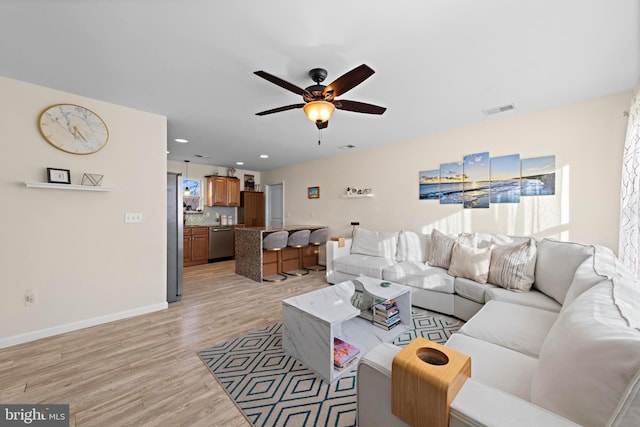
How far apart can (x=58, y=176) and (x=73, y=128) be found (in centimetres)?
53

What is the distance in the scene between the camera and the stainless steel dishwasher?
238 inches

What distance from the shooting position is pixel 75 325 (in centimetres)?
255

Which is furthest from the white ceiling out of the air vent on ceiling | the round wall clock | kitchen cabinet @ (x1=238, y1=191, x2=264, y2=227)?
kitchen cabinet @ (x1=238, y1=191, x2=264, y2=227)

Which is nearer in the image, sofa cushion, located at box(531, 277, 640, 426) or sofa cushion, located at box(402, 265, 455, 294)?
sofa cushion, located at box(531, 277, 640, 426)

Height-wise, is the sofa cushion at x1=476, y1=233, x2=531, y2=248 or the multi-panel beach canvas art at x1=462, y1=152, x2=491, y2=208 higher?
the multi-panel beach canvas art at x1=462, y1=152, x2=491, y2=208

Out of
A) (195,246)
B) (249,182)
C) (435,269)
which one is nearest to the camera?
(435,269)

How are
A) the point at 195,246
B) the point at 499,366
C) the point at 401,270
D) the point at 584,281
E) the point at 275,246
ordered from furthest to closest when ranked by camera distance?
1. the point at 195,246
2. the point at 275,246
3. the point at 401,270
4. the point at 584,281
5. the point at 499,366

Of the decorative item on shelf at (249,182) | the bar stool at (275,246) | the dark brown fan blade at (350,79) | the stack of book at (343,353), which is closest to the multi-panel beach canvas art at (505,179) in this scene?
the dark brown fan blade at (350,79)

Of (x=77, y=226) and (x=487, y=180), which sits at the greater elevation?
(x=487, y=180)

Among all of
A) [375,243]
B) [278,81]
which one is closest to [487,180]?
[375,243]

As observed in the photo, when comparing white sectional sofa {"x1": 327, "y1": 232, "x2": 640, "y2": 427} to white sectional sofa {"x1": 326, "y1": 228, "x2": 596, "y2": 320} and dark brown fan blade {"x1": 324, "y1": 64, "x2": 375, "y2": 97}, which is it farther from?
dark brown fan blade {"x1": 324, "y1": 64, "x2": 375, "y2": 97}

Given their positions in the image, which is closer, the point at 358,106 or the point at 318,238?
the point at 358,106

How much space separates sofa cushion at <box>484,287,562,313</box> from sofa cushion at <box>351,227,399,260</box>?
A: 157cm

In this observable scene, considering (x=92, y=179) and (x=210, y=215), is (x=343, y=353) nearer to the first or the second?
(x=92, y=179)
